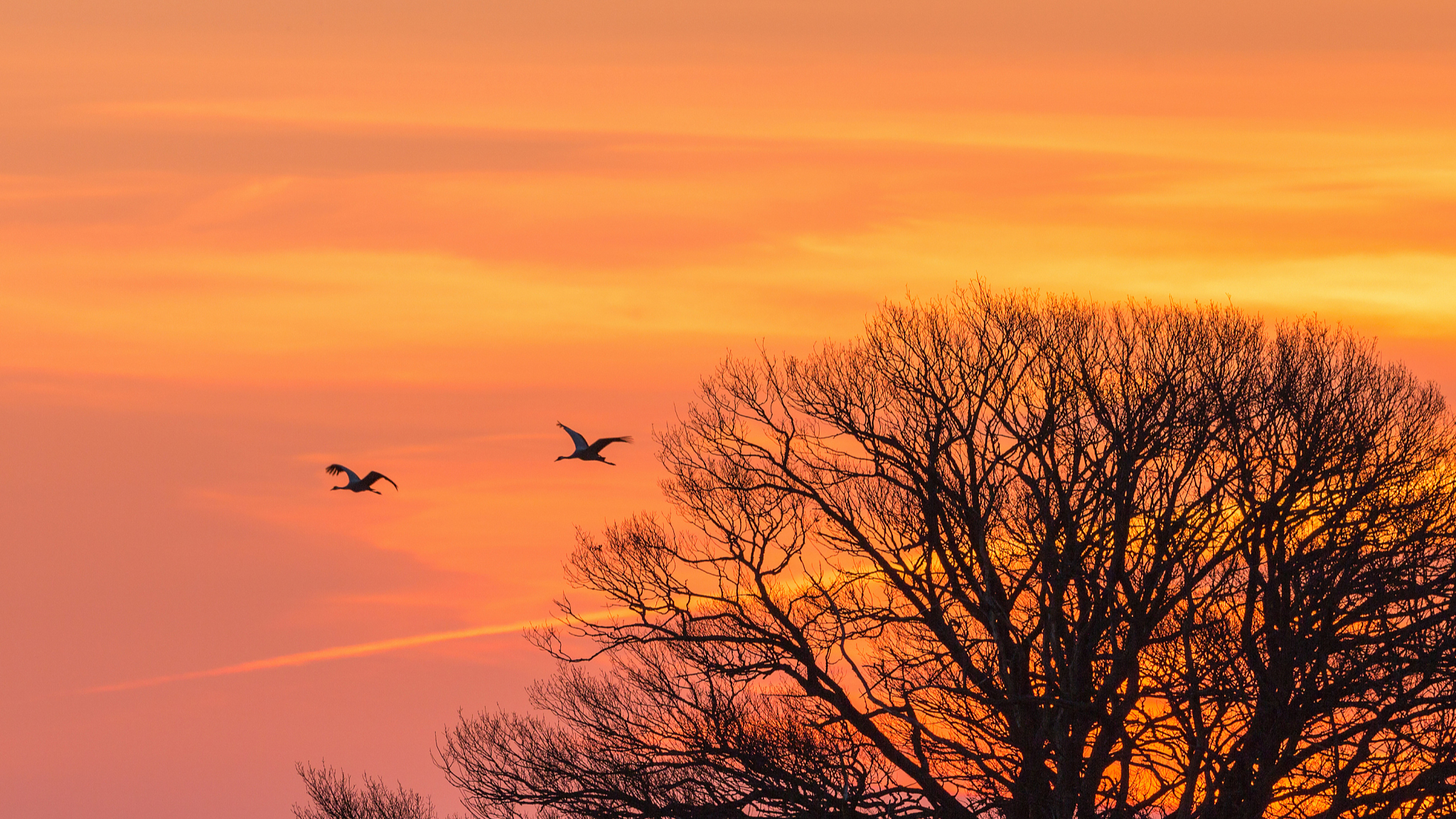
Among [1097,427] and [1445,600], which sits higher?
[1097,427]

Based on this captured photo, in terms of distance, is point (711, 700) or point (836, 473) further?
point (836, 473)

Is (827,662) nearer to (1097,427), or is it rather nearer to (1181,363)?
(1097,427)

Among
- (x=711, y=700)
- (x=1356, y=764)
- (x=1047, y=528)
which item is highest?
(x=1047, y=528)

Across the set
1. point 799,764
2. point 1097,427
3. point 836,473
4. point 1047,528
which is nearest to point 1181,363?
point 1097,427

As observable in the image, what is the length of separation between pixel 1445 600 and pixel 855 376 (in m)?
9.59

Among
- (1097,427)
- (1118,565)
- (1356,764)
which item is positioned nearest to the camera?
(1356,764)

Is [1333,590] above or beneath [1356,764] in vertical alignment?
above

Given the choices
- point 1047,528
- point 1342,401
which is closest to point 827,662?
point 1047,528

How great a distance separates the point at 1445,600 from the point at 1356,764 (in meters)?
2.90

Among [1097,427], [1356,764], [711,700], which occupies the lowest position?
[1356,764]

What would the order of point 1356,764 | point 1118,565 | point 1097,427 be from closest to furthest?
1. point 1356,764
2. point 1118,565
3. point 1097,427

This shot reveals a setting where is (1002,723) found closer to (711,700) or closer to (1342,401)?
(711,700)

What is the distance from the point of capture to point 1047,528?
26.8 metres

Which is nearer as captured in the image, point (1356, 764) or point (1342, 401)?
point (1356, 764)
